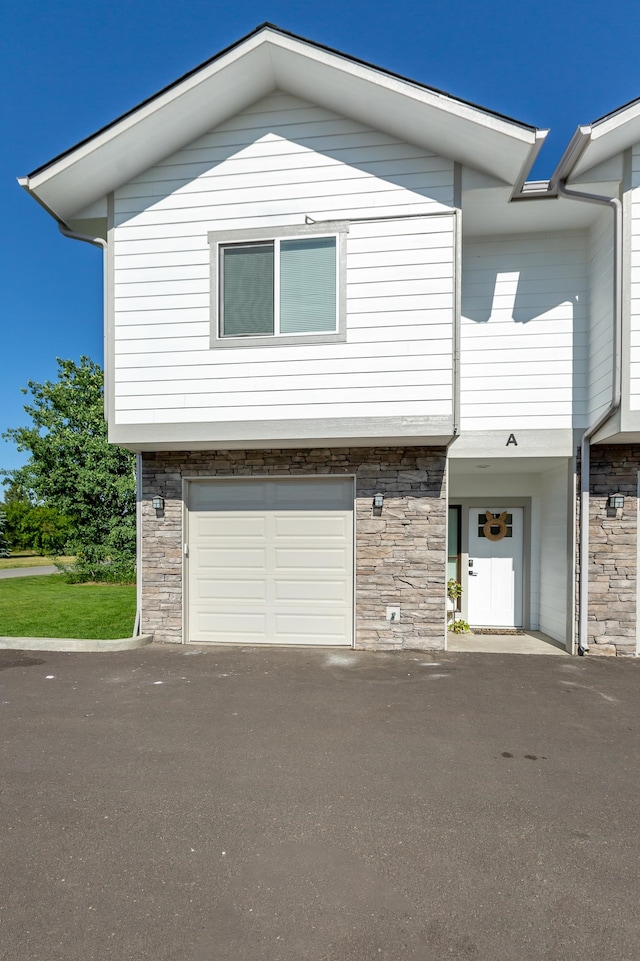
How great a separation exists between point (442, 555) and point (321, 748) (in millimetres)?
3555

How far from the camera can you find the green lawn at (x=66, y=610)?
28.8ft

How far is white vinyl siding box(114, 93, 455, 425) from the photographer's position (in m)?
6.61

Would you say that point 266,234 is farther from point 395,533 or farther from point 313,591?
point 313,591

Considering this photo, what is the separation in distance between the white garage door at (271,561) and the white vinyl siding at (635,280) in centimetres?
388

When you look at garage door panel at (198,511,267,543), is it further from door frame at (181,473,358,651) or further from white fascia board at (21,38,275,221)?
white fascia board at (21,38,275,221)

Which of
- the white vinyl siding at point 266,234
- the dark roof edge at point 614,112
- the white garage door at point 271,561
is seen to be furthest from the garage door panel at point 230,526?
the dark roof edge at point 614,112

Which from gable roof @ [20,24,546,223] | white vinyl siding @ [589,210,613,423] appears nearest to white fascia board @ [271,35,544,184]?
gable roof @ [20,24,546,223]

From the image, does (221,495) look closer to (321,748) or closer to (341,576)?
(341,576)

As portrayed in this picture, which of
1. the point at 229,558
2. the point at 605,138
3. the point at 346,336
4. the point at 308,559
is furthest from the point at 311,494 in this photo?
the point at 605,138

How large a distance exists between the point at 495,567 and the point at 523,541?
2.14ft

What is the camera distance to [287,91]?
6.90 metres

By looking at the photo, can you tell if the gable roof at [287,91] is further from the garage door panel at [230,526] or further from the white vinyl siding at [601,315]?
the garage door panel at [230,526]

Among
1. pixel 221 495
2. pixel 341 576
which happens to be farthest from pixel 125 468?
pixel 341 576

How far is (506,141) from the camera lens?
608 centimetres
